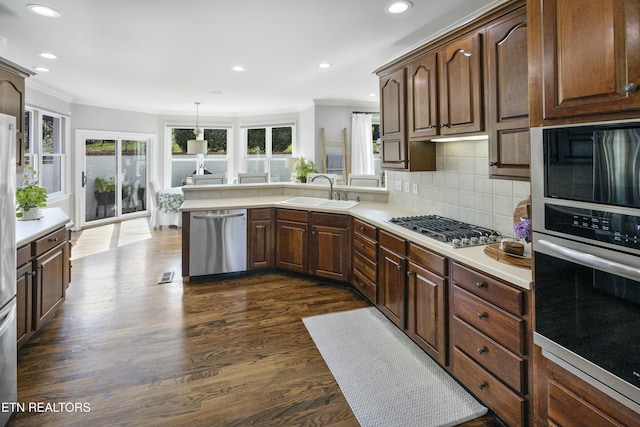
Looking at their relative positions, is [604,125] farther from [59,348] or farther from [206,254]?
[206,254]

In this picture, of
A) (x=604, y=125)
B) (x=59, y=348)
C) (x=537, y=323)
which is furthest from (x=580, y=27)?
(x=59, y=348)

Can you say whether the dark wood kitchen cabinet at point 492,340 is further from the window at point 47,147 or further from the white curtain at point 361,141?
the window at point 47,147

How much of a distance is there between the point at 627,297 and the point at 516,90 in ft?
4.30

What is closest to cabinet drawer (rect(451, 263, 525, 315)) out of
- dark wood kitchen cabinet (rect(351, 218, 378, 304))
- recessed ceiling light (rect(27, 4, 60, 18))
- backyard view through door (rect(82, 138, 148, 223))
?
dark wood kitchen cabinet (rect(351, 218, 378, 304))

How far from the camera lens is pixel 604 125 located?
1.18m

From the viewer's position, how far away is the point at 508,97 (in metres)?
2.07

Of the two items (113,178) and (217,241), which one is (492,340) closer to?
(217,241)

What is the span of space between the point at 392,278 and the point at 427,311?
49 cm

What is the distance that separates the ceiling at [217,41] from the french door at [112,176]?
153 cm

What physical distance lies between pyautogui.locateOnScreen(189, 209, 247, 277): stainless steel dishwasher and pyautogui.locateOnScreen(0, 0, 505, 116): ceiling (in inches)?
71.4

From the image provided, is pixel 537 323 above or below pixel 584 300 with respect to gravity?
below

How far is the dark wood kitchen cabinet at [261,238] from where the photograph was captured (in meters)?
4.14

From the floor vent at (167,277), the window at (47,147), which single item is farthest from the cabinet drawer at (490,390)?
the window at (47,147)

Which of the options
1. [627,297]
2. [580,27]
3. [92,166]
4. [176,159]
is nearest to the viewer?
[627,297]
